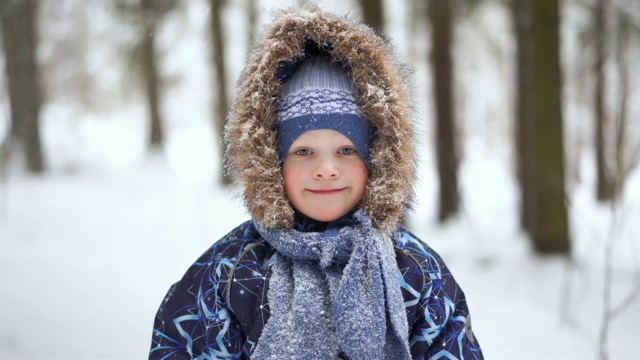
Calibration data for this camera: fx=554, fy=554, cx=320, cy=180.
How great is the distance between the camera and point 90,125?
1048 cm

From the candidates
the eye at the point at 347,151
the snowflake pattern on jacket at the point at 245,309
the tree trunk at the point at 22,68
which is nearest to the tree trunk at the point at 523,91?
the tree trunk at the point at 22,68

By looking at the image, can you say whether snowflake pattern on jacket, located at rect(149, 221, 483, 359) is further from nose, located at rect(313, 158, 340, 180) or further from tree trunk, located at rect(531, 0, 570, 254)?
tree trunk, located at rect(531, 0, 570, 254)

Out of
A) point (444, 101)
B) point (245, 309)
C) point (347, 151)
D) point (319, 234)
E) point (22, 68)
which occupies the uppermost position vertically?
point (22, 68)

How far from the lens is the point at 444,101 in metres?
9.38

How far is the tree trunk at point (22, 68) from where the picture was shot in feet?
17.4

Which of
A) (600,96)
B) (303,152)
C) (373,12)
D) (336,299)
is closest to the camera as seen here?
(336,299)

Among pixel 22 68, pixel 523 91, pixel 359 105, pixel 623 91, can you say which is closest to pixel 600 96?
pixel 523 91

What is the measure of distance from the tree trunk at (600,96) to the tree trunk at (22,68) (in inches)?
302

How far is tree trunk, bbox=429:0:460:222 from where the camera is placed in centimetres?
911

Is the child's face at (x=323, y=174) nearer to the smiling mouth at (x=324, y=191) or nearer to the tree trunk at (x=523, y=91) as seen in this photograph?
the smiling mouth at (x=324, y=191)

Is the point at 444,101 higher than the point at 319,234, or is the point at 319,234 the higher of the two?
the point at 444,101

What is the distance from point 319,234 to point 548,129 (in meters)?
5.16

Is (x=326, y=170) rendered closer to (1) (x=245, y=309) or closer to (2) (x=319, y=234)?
(2) (x=319, y=234)

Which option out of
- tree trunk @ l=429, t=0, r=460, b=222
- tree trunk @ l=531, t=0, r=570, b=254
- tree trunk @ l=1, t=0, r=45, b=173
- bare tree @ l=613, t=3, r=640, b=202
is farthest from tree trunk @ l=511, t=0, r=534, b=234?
tree trunk @ l=1, t=0, r=45, b=173
